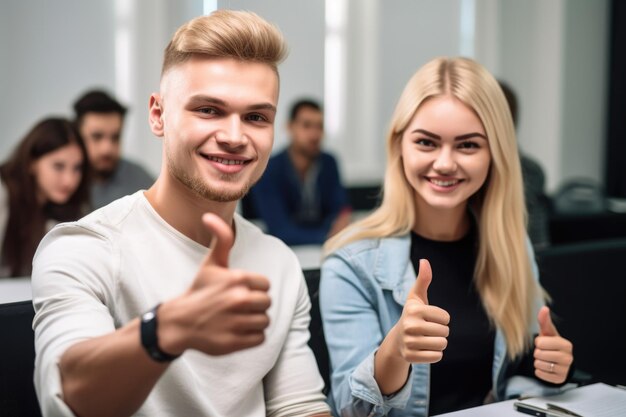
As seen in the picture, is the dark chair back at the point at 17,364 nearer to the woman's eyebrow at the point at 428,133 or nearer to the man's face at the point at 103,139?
the woman's eyebrow at the point at 428,133

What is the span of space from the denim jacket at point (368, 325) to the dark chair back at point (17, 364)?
22.2 inches

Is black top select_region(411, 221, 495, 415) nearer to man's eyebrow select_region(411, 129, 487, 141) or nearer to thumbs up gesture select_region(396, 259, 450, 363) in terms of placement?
man's eyebrow select_region(411, 129, 487, 141)

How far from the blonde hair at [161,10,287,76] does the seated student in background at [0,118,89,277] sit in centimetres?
179

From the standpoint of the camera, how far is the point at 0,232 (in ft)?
9.41

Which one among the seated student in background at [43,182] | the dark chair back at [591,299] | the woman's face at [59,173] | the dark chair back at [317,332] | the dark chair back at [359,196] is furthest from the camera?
the dark chair back at [359,196]

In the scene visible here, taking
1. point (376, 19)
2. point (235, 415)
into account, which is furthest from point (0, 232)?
point (376, 19)

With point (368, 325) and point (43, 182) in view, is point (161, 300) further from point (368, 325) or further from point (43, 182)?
point (43, 182)

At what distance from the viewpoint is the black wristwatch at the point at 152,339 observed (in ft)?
3.00

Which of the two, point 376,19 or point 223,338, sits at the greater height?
point 376,19

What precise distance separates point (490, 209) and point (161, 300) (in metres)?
0.80

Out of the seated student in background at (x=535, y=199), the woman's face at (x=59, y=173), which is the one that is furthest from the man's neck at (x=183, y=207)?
the seated student in background at (x=535, y=199)

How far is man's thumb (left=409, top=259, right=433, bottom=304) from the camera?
1.22 meters

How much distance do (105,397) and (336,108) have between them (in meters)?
4.41

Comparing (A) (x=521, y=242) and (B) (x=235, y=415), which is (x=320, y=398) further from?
(A) (x=521, y=242)
